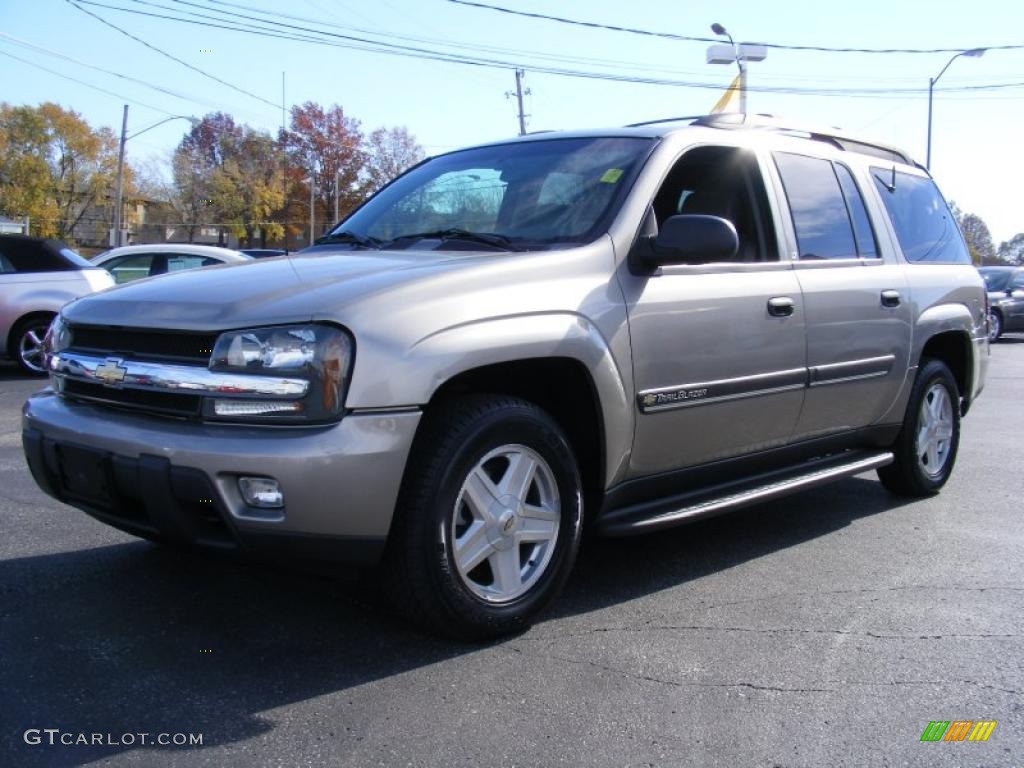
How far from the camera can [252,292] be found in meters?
3.13

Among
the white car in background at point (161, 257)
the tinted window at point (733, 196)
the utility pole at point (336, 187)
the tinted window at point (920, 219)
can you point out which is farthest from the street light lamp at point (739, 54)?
the utility pole at point (336, 187)

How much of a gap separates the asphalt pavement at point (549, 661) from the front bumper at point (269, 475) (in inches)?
7.9

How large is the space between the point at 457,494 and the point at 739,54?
23760mm

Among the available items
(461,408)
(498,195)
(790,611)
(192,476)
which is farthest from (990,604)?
(192,476)

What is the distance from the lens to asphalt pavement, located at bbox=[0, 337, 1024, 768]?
265cm

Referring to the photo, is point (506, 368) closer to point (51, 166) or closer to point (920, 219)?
point (920, 219)

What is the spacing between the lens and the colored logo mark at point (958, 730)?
2771 millimetres

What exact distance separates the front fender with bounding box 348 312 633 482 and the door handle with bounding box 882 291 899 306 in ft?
6.62

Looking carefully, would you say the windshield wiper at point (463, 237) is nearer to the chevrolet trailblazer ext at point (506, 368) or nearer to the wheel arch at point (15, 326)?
the chevrolet trailblazer ext at point (506, 368)

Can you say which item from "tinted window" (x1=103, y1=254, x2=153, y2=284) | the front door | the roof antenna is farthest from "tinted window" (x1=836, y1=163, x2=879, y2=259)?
"tinted window" (x1=103, y1=254, x2=153, y2=284)

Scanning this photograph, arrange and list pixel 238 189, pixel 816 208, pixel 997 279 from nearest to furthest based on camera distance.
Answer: pixel 816 208 < pixel 997 279 < pixel 238 189

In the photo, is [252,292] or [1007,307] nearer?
[252,292]

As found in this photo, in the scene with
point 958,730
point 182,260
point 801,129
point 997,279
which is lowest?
point 958,730

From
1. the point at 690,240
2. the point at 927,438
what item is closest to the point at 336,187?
the point at 927,438
